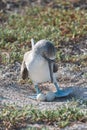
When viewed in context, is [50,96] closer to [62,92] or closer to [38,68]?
[62,92]

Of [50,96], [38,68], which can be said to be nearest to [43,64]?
[38,68]

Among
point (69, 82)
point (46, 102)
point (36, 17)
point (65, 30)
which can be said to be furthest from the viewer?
point (36, 17)

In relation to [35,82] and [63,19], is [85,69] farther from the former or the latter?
[63,19]

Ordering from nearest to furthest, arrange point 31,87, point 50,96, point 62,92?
point 50,96 < point 62,92 < point 31,87

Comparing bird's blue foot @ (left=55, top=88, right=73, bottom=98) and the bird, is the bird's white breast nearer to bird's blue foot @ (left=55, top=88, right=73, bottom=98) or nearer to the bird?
the bird

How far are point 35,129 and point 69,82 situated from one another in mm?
1946

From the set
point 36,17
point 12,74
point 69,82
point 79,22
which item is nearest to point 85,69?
point 69,82

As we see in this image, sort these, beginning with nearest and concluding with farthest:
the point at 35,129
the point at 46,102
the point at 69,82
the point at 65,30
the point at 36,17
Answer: the point at 35,129 → the point at 46,102 → the point at 69,82 → the point at 65,30 → the point at 36,17

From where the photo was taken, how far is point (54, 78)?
7305 millimetres

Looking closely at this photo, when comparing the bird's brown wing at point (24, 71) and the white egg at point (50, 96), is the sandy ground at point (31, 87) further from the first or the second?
the bird's brown wing at point (24, 71)

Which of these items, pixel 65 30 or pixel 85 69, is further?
pixel 65 30

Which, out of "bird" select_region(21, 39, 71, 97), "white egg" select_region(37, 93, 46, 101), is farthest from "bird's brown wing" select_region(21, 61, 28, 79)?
"white egg" select_region(37, 93, 46, 101)

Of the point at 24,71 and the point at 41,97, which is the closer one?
the point at 41,97

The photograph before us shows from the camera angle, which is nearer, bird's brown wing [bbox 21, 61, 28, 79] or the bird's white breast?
the bird's white breast
